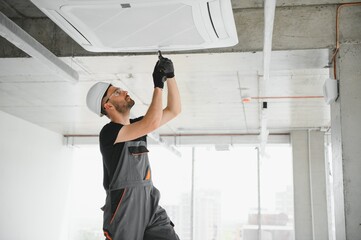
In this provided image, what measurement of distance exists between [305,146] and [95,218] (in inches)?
188

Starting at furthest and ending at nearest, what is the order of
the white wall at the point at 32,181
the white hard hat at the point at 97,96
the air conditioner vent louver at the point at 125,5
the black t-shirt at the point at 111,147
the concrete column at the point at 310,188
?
the concrete column at the point at 310,188
the white wall at the point at 32,181
the white hard hat at the point at 97,96
the black t-shirt at the point at 111,147
the air conditioner vent louver at the point at 125,5

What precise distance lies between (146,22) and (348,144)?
72.6 inches

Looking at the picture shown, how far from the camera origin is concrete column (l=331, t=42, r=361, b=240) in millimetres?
3238

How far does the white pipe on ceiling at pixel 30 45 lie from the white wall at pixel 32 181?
402cm

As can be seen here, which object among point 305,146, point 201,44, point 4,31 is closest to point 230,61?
point 201,44

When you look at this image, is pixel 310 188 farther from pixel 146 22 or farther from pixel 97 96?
pixel 146 22

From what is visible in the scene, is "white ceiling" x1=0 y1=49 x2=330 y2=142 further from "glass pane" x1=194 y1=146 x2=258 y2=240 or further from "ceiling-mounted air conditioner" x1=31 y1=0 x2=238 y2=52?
"ceiling-mounted air conditioner" x1=31 y1=0 x2=238 y2=52

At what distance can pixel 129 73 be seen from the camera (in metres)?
4.82

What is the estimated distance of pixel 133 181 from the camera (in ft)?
7.53

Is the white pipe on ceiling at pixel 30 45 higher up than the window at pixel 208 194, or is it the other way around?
the white pipe on ceiling at pixel 30 45

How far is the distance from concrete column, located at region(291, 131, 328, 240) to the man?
6.28 meters

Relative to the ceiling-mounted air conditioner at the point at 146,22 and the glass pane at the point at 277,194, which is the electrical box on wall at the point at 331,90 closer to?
the ceiling-mounted air conditioner at the point at 146,22

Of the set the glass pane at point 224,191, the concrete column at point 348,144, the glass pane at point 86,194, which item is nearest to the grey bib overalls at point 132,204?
the concrete column at point 348,144

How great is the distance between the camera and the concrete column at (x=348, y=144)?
127 inches
